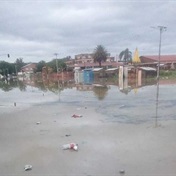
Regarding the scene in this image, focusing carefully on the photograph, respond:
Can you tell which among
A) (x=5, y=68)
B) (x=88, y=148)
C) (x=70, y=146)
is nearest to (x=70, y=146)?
(x=70, y=146)

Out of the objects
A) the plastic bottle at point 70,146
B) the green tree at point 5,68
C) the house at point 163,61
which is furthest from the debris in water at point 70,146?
the green tree at point 5,68

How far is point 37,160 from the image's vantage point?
9.28m

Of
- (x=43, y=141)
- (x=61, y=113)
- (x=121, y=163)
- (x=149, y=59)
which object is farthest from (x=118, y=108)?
(x=149, y=59)

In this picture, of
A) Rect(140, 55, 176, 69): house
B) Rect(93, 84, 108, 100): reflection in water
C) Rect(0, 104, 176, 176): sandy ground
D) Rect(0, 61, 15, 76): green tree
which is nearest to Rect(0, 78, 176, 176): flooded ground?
Rect(0, 104, 176, 176): sandy ground

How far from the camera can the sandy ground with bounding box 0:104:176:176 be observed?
840 cm

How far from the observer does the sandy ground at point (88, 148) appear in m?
8.40

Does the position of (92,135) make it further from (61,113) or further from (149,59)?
(149,59)

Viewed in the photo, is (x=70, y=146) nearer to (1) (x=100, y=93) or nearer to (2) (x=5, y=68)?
(1) (x=100, y=93)

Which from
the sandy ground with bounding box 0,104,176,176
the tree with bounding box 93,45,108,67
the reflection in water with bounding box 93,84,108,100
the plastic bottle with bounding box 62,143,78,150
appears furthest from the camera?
the tree with bounding box 93,45,108,67

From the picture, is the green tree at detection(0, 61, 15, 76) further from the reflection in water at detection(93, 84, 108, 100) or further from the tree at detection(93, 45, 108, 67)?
the reflection in water at detection(93, 84, 108, 100)

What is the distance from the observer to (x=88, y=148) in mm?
10289

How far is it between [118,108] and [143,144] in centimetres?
860

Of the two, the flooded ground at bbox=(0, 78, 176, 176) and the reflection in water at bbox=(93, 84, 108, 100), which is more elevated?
the flooded ground at bbox=(0, 78, 176, 176)

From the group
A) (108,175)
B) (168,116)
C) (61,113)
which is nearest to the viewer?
(108,175)
